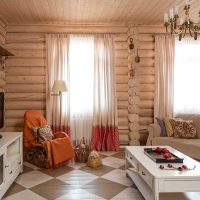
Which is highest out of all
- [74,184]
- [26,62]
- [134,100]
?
[26,62]

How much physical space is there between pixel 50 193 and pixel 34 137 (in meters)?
1.51

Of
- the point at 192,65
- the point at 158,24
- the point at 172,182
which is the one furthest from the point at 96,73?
the point at 172,182

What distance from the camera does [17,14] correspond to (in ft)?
15.5

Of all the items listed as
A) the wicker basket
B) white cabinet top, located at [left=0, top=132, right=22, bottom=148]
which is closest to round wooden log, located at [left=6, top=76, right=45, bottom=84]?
white cabinet top, located at [left=0, top=132, right=22, bottom=148]

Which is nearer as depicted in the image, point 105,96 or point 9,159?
point 9,159

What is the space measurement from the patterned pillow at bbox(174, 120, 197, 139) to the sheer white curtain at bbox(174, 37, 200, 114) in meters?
0.66

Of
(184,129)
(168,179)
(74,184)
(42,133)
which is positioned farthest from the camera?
(184,129)

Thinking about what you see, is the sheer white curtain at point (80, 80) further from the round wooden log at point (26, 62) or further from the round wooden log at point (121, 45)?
the round wooden log at point (26, 62)

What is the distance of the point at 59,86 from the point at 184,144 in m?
2.51

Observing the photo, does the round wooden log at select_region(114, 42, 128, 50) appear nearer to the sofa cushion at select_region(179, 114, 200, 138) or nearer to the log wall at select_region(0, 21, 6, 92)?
the sofa cushion at select_region(179, 114, 200, 138)

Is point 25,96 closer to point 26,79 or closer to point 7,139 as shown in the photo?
point 26,79

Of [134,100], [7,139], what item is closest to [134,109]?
[134,100]

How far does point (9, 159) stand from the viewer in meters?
3.28

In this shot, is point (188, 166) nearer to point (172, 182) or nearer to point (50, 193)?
point (172, 182)
